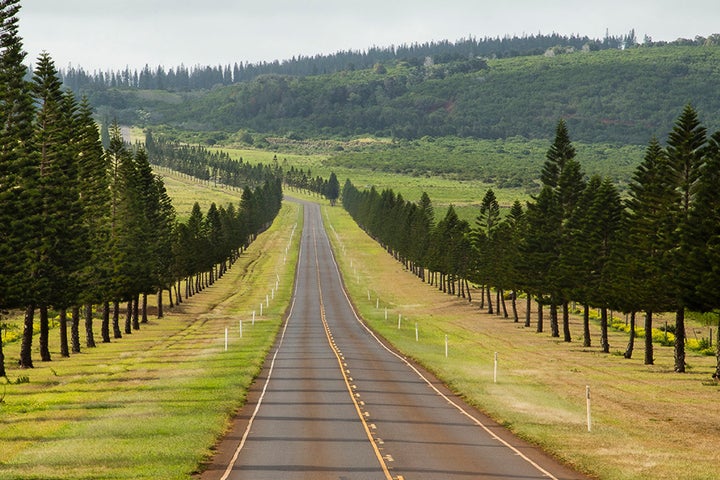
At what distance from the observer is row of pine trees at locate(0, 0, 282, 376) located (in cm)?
4597

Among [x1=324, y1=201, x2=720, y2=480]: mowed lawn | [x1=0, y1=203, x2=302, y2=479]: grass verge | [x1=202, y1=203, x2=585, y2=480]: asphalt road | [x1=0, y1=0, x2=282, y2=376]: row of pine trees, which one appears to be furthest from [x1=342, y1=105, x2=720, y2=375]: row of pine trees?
[x1=0, y1=0, x2=282, y2=376]: row of pine trees

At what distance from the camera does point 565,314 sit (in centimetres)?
7450

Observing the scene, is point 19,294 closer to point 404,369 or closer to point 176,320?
point 404,369

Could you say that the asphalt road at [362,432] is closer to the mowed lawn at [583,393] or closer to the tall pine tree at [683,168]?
the mowed lawn at [583,393]

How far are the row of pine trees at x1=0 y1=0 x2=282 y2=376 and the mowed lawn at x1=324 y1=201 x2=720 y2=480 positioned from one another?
21.7m

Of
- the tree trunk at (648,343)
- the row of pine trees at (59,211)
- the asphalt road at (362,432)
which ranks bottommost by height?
the tree trunk at (648,343)

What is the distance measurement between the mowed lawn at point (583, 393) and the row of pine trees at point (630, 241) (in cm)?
395

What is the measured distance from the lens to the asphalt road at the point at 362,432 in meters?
22.3

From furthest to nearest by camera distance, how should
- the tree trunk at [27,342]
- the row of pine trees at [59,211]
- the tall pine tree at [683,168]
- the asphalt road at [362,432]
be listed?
1. the tall pine tree at [683,168]
2. the tree trunk at [27,342]
3. the row of pine trees at [59,211]
4. the asphalt road at [362,432]

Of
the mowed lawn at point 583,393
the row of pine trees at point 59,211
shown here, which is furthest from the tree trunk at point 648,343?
the row of pine trees at point 59,211

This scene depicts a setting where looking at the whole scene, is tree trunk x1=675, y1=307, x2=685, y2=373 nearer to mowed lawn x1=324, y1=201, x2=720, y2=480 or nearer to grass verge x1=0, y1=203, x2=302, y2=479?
mowed lawn x1=324, y1=201, x2=720, y2=480

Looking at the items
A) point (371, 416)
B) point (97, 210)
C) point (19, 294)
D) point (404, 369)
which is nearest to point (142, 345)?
point (97, 210)

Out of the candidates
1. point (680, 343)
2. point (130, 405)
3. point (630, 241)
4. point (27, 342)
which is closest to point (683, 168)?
point (630, 241)

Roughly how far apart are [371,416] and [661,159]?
1331 inches
